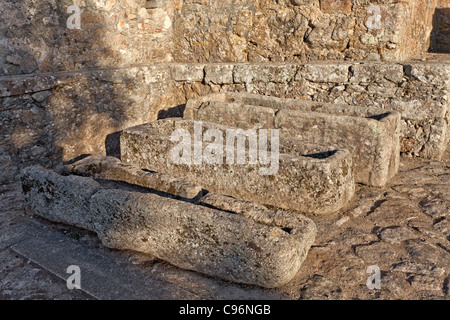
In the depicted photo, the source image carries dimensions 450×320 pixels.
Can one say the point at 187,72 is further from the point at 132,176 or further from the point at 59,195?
the point at 59,195

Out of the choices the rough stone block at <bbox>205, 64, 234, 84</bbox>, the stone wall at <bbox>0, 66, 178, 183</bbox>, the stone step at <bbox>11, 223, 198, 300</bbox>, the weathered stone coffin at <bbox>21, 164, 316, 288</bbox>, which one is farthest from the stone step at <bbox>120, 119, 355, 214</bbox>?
the rough stone block at <bbox>205, 64, 234, 84</bbox>

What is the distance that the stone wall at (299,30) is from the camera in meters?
5.19

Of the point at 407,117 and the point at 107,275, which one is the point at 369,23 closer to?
the point at 407,117

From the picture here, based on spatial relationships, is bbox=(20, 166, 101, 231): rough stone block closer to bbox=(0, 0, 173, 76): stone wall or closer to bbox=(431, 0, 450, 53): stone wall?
bbox=(0, 0, 173, 76): stone wall

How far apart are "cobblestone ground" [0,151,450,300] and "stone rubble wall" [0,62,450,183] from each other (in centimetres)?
87

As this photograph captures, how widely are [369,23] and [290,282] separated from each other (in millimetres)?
3993

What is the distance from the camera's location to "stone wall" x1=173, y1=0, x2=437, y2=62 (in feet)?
17.0

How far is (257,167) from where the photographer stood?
3.56m

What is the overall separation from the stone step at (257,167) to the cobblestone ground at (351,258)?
0.24m

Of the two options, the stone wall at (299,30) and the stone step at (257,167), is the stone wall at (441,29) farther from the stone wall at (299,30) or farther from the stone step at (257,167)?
the stone step at (257,167)

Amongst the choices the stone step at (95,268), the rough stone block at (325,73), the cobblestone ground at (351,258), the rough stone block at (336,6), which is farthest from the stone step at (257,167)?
the rough stone block at (336,6)

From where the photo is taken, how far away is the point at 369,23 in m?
5.21

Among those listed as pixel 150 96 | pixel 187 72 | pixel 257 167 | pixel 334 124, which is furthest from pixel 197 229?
pixel 187 72
